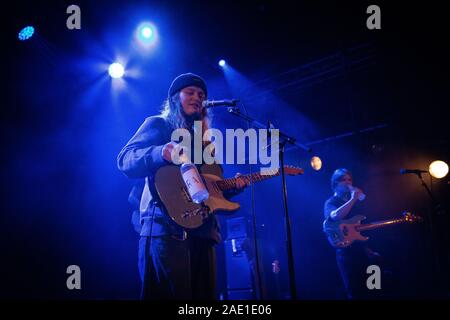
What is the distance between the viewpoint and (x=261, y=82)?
887 centimetres

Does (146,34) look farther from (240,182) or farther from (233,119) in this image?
(240,182)

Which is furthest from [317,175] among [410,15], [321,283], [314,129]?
[410,15]

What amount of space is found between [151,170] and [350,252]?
15.3 feet

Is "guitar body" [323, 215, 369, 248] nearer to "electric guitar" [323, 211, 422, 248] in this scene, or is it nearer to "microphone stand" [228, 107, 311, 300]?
"electric guitar" [323, 211, 422, 248]

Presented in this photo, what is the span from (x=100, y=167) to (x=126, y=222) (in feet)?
3.74

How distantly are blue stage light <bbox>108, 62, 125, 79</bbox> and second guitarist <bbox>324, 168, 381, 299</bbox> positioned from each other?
14.8ft

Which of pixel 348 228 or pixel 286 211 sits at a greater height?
pixel 286 211

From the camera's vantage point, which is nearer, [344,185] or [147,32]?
[344,185]

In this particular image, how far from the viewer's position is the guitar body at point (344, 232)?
612 centimetres

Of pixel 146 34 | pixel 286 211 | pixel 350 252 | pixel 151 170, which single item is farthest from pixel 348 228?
pixel 146 34

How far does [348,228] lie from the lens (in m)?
6.26

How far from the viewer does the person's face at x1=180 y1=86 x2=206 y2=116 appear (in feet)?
9.79
